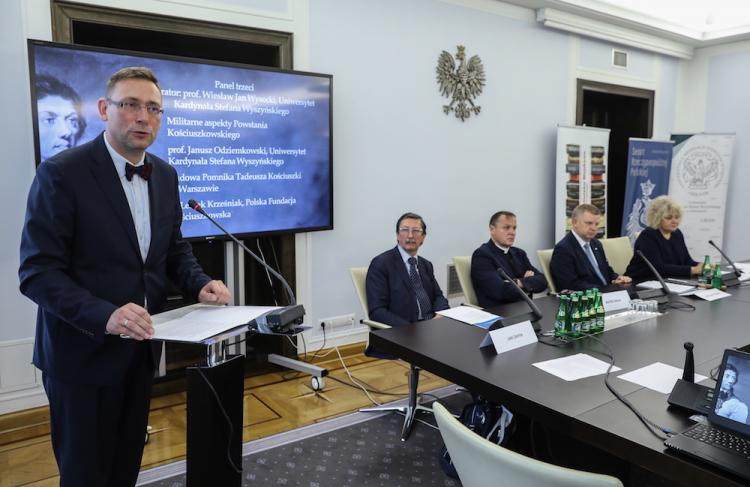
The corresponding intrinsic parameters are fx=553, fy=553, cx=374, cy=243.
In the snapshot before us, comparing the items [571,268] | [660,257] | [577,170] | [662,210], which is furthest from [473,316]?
[577,170]

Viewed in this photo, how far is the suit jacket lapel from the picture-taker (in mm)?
1535

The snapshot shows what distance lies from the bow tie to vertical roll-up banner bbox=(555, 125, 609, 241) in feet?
14.5

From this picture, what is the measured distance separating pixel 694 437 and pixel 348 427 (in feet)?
6.28

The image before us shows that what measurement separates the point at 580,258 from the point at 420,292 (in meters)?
1.23

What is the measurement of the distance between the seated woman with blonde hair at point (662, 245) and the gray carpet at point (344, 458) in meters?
2.04

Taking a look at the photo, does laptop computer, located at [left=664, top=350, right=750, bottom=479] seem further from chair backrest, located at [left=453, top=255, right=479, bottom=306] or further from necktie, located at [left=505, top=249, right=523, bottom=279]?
necktie, located at [left=505, top=249, right=523, bottom=279]

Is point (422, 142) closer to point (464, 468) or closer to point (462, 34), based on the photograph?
point (462, 34)

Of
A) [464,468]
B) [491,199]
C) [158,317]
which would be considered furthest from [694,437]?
[491,199]

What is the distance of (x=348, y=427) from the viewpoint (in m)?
2.95

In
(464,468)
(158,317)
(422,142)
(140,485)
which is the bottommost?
(140,485)

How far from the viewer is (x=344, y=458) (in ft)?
8.62

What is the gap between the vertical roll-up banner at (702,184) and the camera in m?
6.24

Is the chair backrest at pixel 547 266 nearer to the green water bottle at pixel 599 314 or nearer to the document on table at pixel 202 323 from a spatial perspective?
the green water bottle at pixel 599 314

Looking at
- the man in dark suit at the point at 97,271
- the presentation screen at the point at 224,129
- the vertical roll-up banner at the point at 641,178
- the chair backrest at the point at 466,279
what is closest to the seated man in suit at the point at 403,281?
the chair backrest at the point at 466,279
